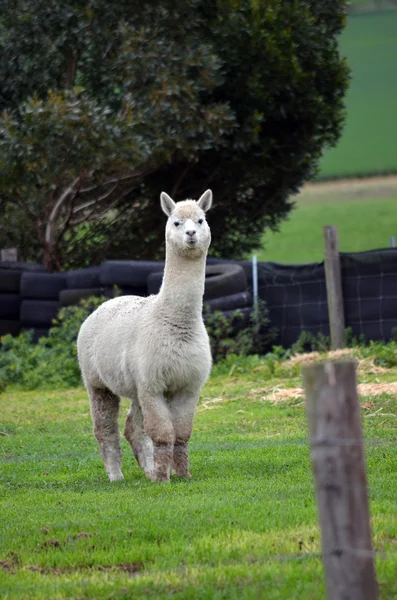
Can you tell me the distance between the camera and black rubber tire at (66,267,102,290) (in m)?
16.2

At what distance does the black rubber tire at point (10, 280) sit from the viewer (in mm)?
17234

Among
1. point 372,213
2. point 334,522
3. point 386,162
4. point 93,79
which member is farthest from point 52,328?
point 386,162

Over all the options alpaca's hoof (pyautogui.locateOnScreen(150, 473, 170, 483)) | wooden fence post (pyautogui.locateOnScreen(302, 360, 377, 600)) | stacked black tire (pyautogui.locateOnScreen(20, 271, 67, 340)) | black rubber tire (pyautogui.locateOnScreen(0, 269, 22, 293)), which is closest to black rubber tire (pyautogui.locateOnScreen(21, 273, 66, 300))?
stacked black tire (pyautogui.locateOnScreen(20, 271, 67, 340))

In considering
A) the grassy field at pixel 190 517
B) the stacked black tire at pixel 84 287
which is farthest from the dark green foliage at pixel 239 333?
the grassy field at pixel 190 517

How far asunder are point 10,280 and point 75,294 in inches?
60.3

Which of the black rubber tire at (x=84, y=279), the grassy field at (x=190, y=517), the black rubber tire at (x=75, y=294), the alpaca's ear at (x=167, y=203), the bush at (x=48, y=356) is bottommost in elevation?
the grassy field at (x=190, y=517)

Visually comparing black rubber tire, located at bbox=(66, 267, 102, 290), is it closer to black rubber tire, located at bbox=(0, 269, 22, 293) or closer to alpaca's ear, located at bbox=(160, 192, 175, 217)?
black rubber tire, located at bbox=(0, 269, 22, 293)

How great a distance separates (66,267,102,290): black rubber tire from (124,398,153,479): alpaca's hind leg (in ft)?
24.9

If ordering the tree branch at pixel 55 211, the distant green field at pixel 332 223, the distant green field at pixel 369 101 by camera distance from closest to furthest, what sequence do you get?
the tree branch at pixel 55 211 → the distant green field at pixel 332 223 → the distant green field at pixel 369 101

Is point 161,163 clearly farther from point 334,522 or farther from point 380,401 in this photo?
point 334,522

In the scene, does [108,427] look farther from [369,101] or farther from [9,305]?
[369,101]

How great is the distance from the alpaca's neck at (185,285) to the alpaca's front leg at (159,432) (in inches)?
26.4

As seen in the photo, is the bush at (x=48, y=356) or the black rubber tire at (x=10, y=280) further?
the black rubber tire at (x=10, y=280)

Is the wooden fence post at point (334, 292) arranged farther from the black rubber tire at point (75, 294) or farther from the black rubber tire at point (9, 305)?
the black rubber tire at point (9, 305)
